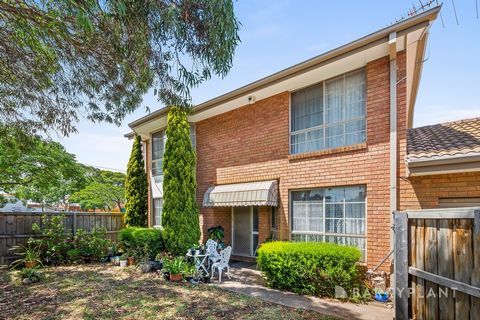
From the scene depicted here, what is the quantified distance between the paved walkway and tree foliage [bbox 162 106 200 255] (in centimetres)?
321

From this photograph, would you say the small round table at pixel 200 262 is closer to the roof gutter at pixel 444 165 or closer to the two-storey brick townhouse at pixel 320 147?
the two-storey brick townhouse at pixel 320 147

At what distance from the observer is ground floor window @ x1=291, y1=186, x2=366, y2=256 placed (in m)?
10.3

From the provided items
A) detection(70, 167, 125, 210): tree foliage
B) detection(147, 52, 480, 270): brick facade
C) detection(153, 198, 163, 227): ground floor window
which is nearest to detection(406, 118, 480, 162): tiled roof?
detection(147, 52, 480, 270): brick facade

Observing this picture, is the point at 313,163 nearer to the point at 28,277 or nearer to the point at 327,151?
the point at 327,151

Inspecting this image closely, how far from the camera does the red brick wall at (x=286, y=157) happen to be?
977cm

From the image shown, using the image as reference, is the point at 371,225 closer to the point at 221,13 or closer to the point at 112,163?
the point at 221,13

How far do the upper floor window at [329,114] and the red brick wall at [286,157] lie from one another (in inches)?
13.6

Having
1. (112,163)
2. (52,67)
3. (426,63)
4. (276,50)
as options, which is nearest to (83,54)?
(52,67)

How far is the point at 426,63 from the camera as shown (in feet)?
37.1

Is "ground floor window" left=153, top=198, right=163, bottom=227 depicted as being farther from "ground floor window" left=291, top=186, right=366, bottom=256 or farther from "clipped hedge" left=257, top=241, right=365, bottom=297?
"clipped hedge" left=257, top=241, right=365, bottom=297

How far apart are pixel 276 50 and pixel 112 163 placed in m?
47.4

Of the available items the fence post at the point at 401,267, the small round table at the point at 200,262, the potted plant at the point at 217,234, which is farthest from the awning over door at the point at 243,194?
the fence post at the point at 401,267

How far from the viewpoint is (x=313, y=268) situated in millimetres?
9305

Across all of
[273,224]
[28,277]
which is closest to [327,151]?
[273,224]
